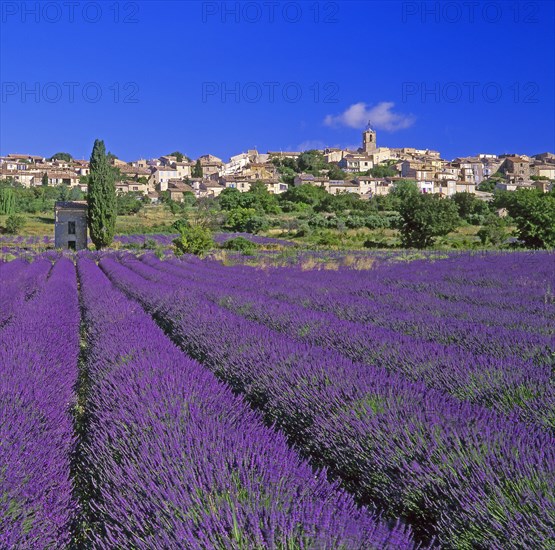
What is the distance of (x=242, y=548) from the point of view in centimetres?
155

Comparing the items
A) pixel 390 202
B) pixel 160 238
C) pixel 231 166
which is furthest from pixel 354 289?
pixel 231 166

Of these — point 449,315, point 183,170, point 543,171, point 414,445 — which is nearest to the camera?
point 414,445

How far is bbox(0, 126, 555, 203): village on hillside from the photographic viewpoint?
265 ft

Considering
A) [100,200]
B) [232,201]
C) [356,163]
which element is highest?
[356,163]

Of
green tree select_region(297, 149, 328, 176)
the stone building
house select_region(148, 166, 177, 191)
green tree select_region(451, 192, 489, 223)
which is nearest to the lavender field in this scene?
the stone building

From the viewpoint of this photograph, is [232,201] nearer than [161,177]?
Yes

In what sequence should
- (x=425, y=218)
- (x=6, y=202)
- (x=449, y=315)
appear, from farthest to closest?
(x=6, y=202), (x=425, y=218), (x=449, y=315)

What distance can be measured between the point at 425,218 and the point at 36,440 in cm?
3138

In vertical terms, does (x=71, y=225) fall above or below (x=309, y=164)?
below

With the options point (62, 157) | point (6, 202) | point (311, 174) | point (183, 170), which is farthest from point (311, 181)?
point (62, 157)

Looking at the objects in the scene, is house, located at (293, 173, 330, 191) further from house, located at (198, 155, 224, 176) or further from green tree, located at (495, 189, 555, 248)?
green tree, located at (495, 189, 555, 248)

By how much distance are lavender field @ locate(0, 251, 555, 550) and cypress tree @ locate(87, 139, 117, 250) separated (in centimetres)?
3135

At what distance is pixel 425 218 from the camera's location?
32219mm

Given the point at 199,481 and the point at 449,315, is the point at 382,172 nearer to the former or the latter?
the point at 449,315
